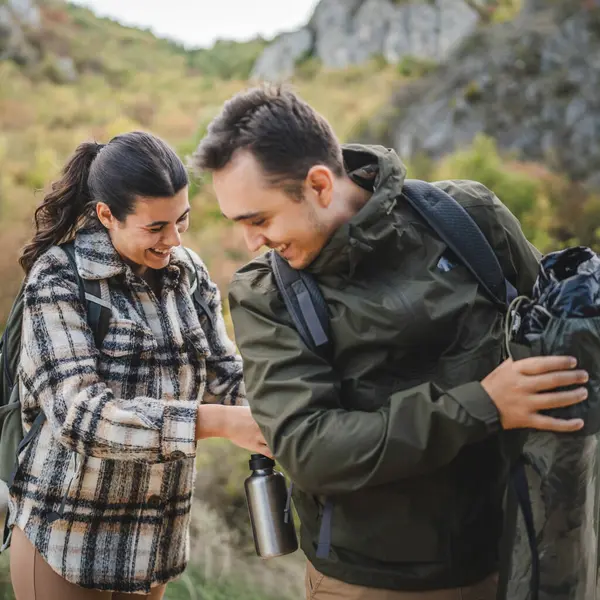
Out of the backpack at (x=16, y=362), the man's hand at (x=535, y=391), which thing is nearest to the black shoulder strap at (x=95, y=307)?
the backpack at (x=16, y=362)

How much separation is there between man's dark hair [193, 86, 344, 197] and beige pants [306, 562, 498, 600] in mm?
879

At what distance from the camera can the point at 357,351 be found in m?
1.59

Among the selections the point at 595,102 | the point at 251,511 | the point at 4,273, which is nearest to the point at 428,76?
the point at 595,102

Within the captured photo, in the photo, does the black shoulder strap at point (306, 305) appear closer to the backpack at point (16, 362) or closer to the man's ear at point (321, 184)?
the man's ear at point (321, 184)

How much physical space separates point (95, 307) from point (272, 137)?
2.41 ft

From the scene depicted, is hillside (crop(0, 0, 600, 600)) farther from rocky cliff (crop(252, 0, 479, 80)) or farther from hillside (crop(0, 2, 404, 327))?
rocky cliff (crop(252, 0, 479, 80))

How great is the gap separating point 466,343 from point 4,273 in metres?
8.65

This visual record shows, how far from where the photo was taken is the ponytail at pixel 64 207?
217 centimetres

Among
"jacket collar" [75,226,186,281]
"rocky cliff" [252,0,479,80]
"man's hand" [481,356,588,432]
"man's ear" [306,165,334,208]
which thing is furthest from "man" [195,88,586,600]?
"rocky cliff" [252,0,479,80]

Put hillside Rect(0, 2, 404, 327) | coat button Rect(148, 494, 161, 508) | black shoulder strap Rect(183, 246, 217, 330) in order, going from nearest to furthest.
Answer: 1. coat button Rect(148, 494, 161, 508)
2. black shoulder strap Rect(183, 246, 217, 330)
3. hillside Rect(0, 2, 404, 327)

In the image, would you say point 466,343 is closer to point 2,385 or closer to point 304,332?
point 304,332

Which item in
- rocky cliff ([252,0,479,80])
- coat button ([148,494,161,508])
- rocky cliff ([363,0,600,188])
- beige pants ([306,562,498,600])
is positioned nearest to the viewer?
beige pants ([306,562,498,600])

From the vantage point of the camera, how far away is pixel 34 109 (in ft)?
72.2

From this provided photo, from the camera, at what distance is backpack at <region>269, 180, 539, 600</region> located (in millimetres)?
1529
